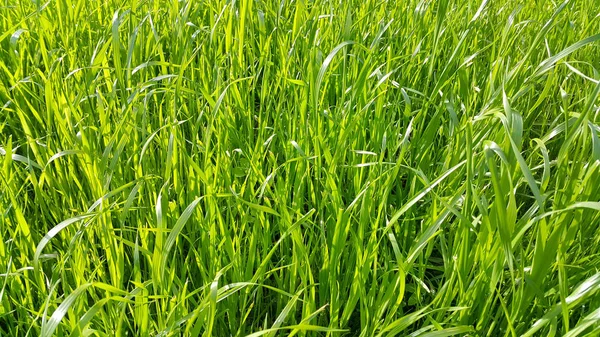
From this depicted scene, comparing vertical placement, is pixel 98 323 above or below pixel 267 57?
below

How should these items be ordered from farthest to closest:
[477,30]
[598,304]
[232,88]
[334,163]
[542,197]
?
[477,30] < [232,88] < [334,163] < [598,304] < [542,197]

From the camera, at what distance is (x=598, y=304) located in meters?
0.76

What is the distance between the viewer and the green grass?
72 cm

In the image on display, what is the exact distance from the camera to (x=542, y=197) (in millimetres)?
652

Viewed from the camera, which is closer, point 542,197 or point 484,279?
point 542,197

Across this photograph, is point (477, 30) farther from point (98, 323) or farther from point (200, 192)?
point (98, 323)

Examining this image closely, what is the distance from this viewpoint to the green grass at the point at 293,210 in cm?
72

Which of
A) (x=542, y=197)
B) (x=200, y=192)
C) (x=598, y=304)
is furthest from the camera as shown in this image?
(x=200, y=192)

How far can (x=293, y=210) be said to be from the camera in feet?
2.64

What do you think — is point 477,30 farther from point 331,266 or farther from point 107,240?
point 107,240

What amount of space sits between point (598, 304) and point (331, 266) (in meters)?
0.35

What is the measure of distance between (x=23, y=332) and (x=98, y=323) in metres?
0.16

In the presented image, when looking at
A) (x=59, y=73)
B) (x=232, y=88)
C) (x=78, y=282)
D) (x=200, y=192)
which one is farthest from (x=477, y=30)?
(x=78, y=282)

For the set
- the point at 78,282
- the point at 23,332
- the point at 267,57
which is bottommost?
the point at 23,332
